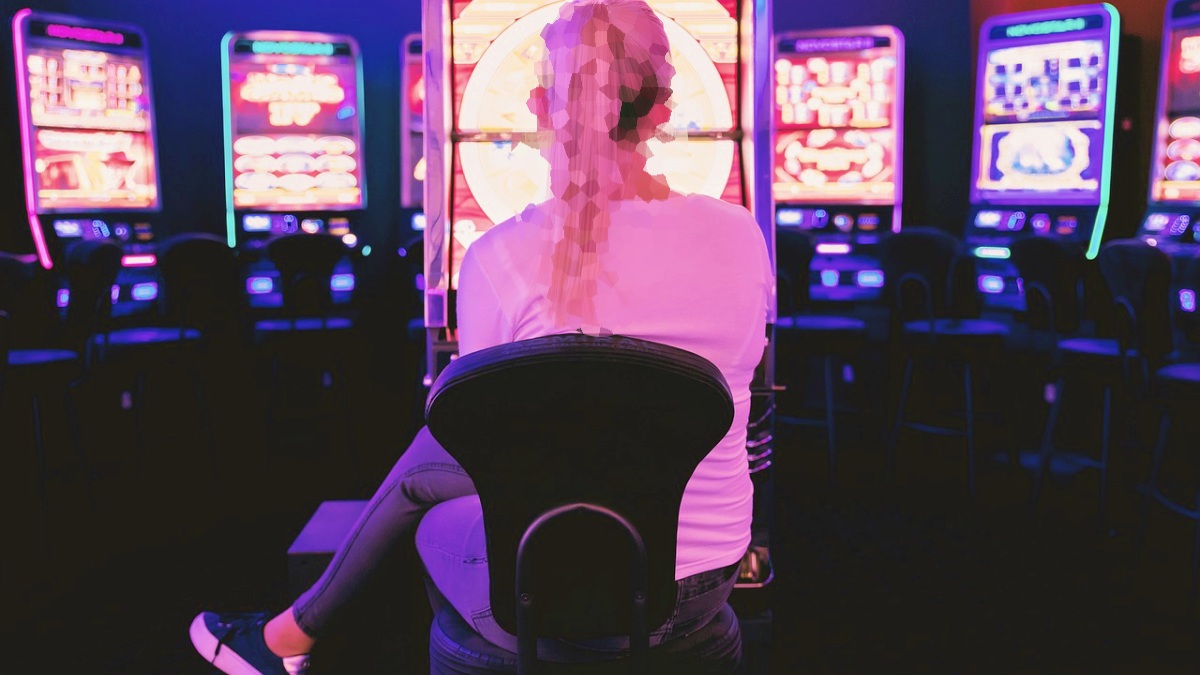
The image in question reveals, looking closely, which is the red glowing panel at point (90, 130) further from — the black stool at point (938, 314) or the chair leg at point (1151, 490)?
the chair leg at point (1151, 490)

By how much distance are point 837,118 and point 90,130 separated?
3126 mm

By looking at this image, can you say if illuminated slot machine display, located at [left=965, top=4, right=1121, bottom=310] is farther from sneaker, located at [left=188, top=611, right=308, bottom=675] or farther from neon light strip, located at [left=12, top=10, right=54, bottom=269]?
neon light strip, located at [left=12, top=10, right=54, bottom=269]

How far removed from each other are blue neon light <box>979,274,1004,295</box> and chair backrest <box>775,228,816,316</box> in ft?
2.96

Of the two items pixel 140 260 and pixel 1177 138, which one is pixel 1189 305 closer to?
pixel 1177 138

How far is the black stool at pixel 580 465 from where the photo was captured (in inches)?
36.9

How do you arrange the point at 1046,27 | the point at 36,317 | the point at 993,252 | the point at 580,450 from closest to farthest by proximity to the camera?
the point at 580,450 → the point at 36,317 → the point at 1046,27 → the point at 993,252

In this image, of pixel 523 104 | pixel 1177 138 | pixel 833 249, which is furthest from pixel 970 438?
pixel 523 104

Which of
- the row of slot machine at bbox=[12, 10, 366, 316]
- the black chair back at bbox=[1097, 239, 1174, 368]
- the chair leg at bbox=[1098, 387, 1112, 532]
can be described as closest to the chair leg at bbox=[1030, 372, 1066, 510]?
the chair leg at bbox=[1098, 387, 1112, 532]

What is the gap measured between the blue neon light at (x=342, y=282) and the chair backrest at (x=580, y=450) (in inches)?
154

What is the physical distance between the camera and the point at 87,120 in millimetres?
4336

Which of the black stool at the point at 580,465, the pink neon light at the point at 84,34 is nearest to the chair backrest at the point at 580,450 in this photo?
the black stool at the point at 580,465

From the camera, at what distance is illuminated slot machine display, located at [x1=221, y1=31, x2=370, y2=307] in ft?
15.3

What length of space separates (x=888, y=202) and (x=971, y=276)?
2.50 ft

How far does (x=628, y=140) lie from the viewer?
3.86 ft
